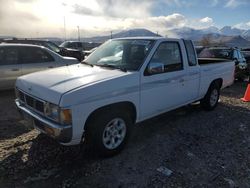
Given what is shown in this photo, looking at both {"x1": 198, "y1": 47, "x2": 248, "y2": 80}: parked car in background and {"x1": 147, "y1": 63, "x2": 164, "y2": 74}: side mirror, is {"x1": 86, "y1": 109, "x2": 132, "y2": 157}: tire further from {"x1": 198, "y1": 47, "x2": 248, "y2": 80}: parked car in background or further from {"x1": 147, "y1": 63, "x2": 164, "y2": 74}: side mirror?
{"x1": 198, "y1": 47, "x2": 248, "y2": 80}: parked car in background

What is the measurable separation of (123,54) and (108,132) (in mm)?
1541

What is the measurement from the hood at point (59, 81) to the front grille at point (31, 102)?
0.26ft

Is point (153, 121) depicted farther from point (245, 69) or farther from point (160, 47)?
point (245, 69)

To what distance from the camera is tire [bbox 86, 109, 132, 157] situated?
3.81m

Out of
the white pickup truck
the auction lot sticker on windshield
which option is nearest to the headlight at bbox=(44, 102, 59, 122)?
the white pickup truck

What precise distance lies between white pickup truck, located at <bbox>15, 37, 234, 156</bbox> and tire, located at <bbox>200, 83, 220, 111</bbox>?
111 cm

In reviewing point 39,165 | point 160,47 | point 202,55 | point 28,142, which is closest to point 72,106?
point 39,165

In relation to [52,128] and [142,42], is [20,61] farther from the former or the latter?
[52,128]

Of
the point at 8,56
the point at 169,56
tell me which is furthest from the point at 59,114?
the point at 8,56

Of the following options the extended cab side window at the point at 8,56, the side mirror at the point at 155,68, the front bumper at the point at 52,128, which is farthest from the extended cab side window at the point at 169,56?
the extended cab side window at the point at 8,56

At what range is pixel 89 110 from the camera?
363 centimetres

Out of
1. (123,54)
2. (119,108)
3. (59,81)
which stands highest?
(123,54)

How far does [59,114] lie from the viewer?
11.3 feet

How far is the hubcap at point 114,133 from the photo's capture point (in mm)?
4037
